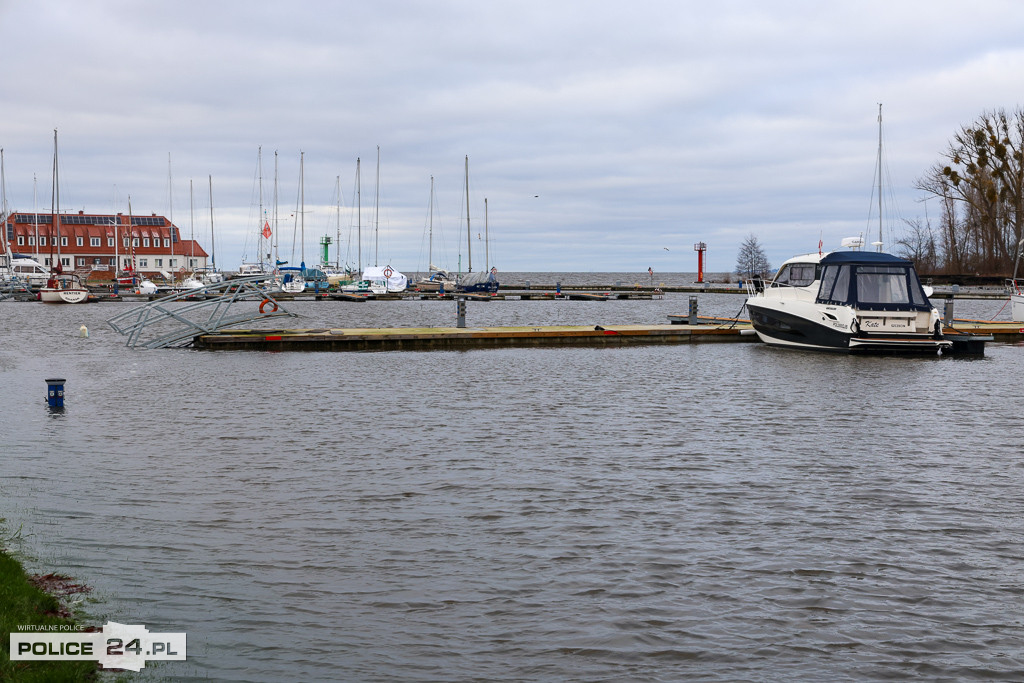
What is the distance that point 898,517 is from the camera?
11.2 metres

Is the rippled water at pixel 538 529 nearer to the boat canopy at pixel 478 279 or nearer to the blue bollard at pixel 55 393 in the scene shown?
the blue bollard at pixel 55 393

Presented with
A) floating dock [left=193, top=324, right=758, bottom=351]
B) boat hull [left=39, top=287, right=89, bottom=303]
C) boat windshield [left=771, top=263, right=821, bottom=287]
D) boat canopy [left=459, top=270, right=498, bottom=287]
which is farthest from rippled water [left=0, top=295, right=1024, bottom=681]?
boat canopy [left=459, top=270, right=498, bottom=287]

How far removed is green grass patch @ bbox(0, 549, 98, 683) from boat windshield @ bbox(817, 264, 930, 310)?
2884cm

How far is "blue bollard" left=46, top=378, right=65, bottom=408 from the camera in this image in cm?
1923

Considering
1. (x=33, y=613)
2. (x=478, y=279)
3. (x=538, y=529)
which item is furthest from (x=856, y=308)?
(x=478, y=279)

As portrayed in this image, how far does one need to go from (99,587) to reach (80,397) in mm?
14989

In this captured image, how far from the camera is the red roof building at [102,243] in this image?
120m

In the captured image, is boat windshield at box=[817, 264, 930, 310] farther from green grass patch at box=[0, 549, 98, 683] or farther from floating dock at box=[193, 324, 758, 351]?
green grass patch at box=[0, 549, 98, 683]

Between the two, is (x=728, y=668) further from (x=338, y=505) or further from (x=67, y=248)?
(x=67, y=248)

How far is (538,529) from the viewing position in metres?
10.7

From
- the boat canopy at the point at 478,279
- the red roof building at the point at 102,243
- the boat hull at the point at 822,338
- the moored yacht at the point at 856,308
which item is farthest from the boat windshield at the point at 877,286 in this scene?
the red roof building at the point at 102,243

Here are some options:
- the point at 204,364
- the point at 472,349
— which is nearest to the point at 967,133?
the point at 472,349

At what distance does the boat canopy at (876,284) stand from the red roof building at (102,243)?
102 meters

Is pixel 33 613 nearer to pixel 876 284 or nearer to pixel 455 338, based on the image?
pixel 455 338
